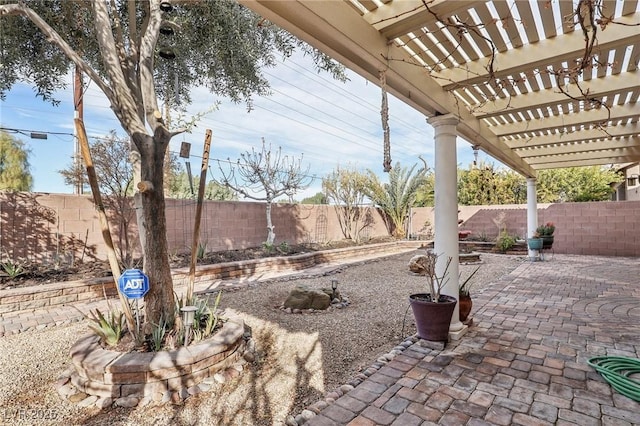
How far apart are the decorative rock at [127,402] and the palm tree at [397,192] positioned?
12.1 meters

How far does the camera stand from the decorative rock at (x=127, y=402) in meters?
2.47

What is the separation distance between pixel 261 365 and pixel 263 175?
671cm

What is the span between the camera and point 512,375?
9.09ft

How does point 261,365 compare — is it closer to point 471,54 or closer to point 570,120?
point 471,54

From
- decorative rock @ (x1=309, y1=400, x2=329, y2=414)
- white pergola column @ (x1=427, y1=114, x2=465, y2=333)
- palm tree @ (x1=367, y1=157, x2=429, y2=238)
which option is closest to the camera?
decorative rock @ (x1=309, y1=400, x2=329, y2=414)

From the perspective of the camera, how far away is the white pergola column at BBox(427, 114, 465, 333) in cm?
368

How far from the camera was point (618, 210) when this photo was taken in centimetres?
1049

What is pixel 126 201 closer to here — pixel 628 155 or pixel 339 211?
pixel 339 211

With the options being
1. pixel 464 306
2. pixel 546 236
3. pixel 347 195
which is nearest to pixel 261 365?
pixel 464 306

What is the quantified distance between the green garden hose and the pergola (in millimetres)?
1200

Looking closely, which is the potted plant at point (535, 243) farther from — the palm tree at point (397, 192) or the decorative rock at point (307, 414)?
the decorative rock at point (307, 414)

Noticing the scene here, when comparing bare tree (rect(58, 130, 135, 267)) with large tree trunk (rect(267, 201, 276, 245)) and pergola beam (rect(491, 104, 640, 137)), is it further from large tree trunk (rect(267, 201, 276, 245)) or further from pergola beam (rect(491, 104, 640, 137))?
pergola beam (rect(491, 104, 640, 137))

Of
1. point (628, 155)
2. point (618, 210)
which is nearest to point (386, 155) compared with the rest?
point (628, 155)

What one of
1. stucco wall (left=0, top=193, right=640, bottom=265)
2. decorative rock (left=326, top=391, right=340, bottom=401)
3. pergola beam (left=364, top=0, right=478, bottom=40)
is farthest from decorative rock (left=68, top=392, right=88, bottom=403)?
stucco wall (left=0, top=193, right=640, bottom=265)
